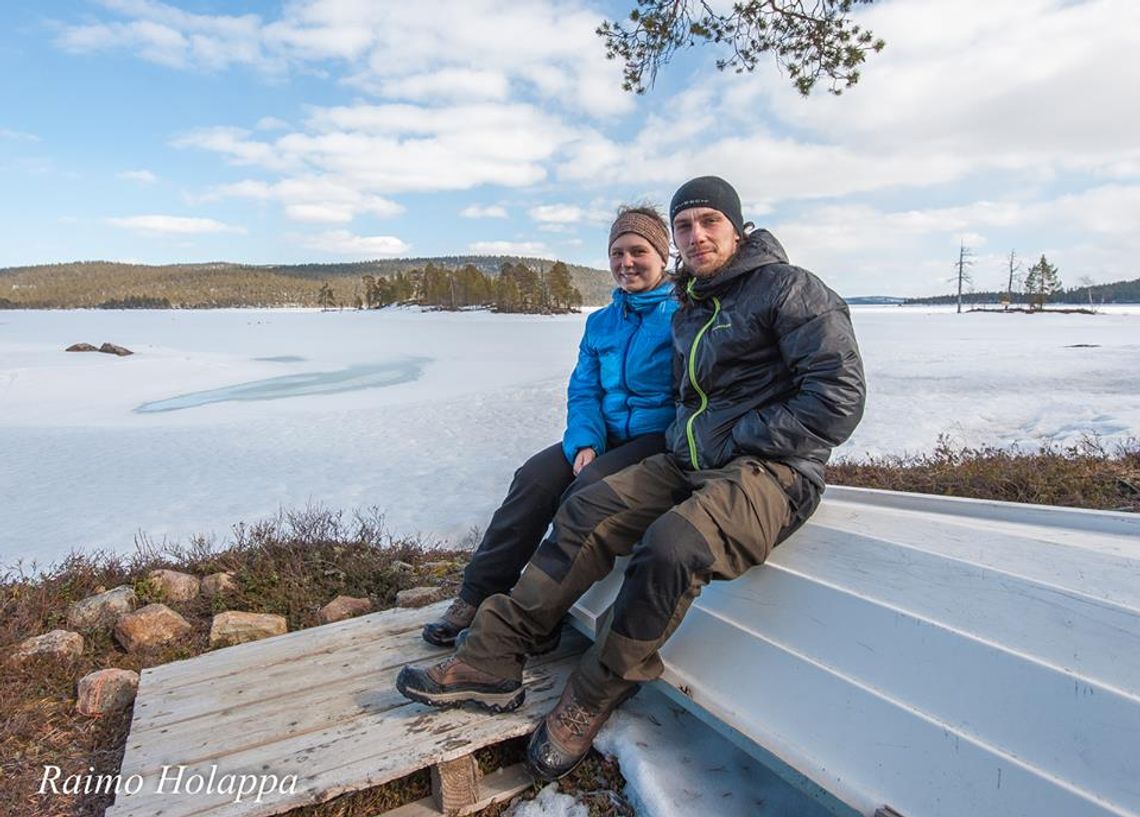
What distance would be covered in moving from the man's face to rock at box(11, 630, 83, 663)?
3268 millimetres

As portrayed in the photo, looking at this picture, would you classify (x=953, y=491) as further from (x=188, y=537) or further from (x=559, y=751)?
(x=188, y=537)

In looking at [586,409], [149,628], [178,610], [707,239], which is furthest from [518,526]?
[178,610]

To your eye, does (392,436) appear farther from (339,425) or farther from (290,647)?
(290,647)

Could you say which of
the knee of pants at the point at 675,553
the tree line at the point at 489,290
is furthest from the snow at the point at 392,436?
the tree line at the point at 489,290

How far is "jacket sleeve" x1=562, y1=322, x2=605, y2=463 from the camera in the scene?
9.48 ft

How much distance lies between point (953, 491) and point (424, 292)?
69214 mm

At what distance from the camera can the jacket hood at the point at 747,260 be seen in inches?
94.7

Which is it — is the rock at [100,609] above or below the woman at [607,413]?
below

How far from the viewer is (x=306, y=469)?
740cm

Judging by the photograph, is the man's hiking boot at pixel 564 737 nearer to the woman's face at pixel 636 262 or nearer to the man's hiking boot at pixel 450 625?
the man's hiking boot at pixel 450 625

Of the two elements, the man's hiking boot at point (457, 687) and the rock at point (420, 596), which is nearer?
the man's hiking boot at point (457, 687)

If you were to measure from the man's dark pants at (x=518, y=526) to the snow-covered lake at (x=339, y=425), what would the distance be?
2.75 m

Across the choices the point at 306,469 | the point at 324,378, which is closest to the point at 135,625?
the point at 306,469

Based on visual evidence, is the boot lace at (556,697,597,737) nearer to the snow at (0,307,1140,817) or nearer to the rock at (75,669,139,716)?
the snow at (0,307,1140,817)
